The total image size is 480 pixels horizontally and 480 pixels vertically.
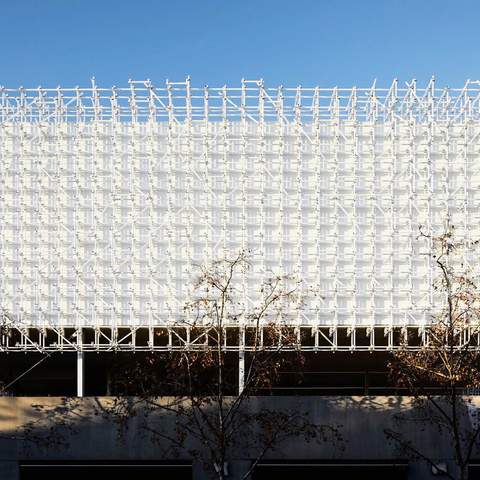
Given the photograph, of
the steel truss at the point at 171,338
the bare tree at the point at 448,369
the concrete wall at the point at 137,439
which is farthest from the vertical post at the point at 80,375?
the bare tree at the point at 448,369

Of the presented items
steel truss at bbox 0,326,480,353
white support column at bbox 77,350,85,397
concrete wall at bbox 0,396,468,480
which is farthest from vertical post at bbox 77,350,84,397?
concrete wall at bbox 0,396,468,480

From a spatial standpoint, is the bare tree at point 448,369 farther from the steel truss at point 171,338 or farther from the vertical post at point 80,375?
the vertical post at point 80,375

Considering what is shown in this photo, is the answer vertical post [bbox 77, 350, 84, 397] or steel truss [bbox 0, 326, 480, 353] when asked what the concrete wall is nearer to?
vertical post [bbox 77, 350, 84, 397]

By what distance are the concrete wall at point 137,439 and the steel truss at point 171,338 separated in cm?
397

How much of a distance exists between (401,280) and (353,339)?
3573 millimetres

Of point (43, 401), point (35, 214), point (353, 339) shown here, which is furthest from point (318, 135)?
point (43, 401)

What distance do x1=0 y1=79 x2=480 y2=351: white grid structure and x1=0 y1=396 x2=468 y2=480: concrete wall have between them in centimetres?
527

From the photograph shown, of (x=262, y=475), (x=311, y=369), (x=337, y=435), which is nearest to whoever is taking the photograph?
(x=337, y=435)

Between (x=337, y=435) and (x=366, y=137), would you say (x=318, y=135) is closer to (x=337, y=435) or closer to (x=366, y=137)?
(x=366, y=137)

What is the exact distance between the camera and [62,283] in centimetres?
3584

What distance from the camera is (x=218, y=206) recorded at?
35.8 m

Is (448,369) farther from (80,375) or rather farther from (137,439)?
(80,375)

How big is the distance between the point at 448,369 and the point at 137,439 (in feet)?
46.0

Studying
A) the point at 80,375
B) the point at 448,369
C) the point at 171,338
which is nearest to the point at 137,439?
the point at 80,375
